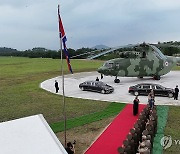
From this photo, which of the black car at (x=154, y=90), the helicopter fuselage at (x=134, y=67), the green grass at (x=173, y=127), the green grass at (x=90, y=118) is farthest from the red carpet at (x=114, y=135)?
the helicopter fuselage at (x=134, y=67)

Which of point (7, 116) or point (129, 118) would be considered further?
point (7, 116)

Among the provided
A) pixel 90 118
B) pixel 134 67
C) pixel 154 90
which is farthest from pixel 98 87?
pixel 90 118

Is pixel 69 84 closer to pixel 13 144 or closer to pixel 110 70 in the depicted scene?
pixel 110 70

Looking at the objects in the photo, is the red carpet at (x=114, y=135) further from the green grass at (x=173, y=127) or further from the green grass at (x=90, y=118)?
the green grass at (x=173, y=127)

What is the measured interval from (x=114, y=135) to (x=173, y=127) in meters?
3.90

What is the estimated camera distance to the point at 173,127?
53.0ft

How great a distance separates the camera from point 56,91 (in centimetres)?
2756

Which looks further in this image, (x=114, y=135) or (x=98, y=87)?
(x=98, y=87)

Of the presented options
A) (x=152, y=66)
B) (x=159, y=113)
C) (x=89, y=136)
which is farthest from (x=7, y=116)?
(x=152, y=66)

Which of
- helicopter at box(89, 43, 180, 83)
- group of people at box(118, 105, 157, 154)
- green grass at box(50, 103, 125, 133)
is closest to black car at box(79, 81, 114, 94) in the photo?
helicopter at box(89, 43, 180, 83)

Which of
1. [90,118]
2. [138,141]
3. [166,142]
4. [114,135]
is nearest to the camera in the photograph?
[138,141]

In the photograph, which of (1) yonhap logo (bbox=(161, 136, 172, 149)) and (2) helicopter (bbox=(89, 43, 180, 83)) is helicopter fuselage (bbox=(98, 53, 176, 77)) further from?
(1) yonhap logo (bbox=(161, 136, 172, 149))

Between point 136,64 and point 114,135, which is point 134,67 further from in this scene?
point 114,135

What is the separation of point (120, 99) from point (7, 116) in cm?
957
